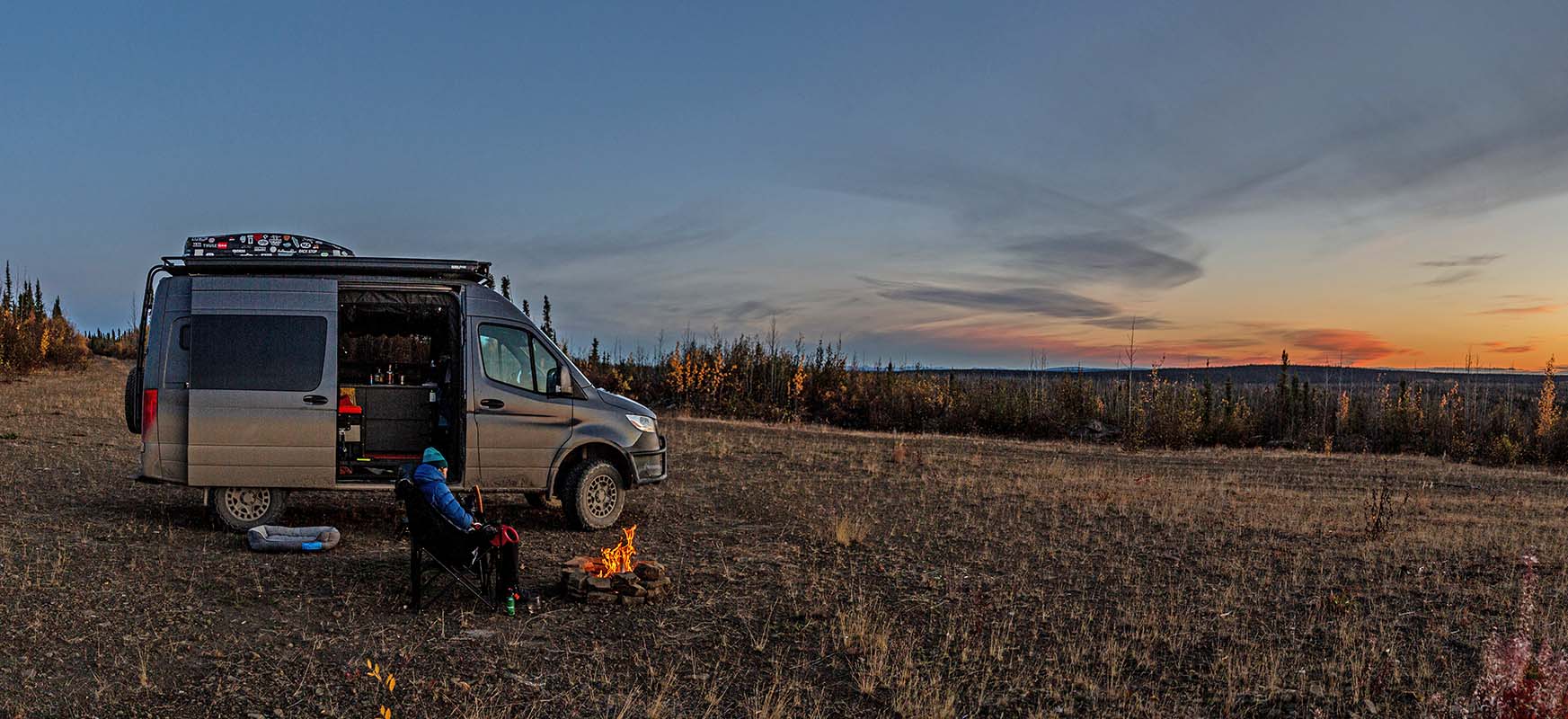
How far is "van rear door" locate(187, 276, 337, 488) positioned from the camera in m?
9.72

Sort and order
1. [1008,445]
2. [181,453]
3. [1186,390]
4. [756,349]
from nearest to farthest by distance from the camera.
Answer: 1. [181,453]
2. [1008,445]
3. [1186,390]
4. [756,349]

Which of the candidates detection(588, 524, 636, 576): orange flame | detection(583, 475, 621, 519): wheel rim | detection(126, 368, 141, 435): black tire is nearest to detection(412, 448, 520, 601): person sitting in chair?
detection(588, 524, 636, 576): orange flame

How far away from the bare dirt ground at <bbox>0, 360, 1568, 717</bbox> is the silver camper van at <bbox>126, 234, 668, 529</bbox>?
618mm

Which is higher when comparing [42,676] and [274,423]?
[274,423]

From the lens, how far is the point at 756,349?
112ft

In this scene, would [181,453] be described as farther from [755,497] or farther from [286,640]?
Answer: [755,497]

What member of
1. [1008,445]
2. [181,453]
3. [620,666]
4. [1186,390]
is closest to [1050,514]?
[620,666]

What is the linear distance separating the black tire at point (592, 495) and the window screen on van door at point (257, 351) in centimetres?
267

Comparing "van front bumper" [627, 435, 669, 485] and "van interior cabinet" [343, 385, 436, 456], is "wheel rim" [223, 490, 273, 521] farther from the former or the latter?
"van front bumper" [627, 435, 669, 485]

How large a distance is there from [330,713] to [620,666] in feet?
5.65

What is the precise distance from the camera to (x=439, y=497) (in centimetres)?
757

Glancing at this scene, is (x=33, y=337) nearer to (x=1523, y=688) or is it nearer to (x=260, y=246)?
(x=260, y=246)

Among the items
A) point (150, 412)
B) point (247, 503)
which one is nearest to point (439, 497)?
point (247, 503)

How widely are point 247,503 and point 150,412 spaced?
124cm
